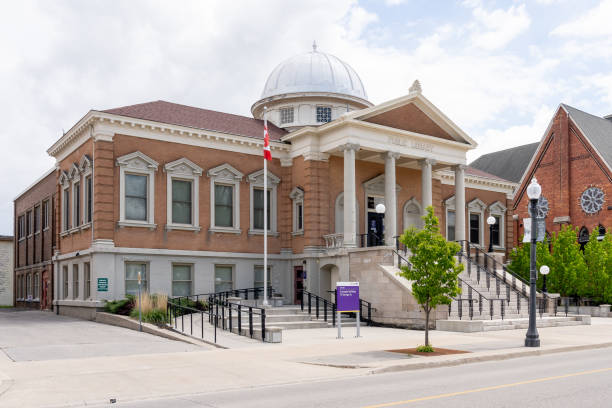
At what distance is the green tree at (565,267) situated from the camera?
32.2 metres

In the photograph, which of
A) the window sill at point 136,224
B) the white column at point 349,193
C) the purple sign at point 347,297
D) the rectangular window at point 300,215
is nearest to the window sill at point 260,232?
the rectangular window at point 300,215

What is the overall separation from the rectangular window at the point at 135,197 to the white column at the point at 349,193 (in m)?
8.91

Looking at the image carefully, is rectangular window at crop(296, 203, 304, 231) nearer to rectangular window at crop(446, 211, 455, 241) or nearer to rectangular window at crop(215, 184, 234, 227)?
rectangular window at crop(215, 184, 234, 227)

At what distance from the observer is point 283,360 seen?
582 inches

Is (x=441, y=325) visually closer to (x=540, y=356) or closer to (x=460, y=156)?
(x=540, y=356)

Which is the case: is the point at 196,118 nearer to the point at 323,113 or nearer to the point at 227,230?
the point at 227,230

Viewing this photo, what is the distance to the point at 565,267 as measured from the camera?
107ft


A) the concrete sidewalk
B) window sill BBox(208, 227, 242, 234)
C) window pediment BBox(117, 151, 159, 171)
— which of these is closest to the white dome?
window sill BBox(208, 227, 242, 234)

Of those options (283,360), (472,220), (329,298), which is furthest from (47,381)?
(472,220)

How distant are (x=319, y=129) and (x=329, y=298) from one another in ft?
26.0

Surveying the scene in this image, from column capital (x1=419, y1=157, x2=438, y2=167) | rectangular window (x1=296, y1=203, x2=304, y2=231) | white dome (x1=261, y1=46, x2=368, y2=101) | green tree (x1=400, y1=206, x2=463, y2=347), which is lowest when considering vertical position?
green tree (x1=400, y1=206, x2=463, y2=347)

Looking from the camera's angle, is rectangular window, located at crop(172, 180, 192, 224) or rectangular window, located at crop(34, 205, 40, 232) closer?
rectangular window, located at crop(172, 180, 192, 224)

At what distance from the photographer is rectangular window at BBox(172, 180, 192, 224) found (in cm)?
2878

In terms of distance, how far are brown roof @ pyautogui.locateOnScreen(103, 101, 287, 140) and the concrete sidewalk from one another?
13.1 meters
